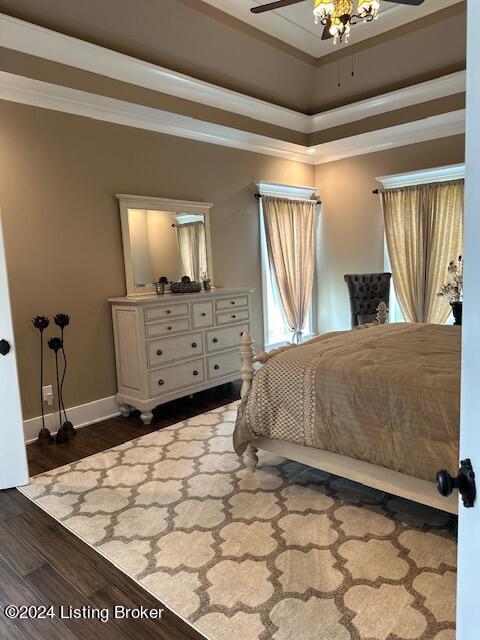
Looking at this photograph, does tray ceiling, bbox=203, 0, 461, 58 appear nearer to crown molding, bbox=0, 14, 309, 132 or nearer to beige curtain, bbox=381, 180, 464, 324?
crown molding, bbox=0, 14, 309, 132

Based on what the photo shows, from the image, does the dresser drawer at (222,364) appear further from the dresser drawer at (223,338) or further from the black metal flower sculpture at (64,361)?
the black metal flower sculpture at (64,361)

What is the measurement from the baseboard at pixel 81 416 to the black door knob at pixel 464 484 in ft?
11.7

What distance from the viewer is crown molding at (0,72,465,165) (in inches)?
138

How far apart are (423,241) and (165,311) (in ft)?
10.6

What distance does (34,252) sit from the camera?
366 centimetres

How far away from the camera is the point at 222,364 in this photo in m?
4.69

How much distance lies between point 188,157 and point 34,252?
2.00 m

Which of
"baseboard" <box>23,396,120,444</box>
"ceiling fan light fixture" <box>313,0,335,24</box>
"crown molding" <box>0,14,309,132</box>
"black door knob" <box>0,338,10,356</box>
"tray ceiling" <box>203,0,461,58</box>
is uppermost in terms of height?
"tray ceiling" <box>203,0,461,58</box>

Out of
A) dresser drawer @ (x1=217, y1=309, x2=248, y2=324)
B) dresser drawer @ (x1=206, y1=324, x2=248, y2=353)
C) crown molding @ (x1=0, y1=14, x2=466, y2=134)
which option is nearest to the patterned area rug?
dresser drawer @ (x1=206, y1=324, x2=248, y2=353)

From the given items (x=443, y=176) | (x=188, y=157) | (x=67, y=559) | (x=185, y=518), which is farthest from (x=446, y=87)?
(x=67, y=559)

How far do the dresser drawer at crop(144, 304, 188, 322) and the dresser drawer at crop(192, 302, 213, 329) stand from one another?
120 millimetres

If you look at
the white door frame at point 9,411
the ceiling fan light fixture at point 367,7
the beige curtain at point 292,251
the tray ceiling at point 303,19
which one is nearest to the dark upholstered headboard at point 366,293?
the beige curtain at point 292,251

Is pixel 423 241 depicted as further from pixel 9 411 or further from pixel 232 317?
pixel 9 411

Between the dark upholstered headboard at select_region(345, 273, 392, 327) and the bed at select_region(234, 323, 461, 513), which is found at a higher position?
the dark upholstered headboard at select_region(345, 273, 392, 327)
